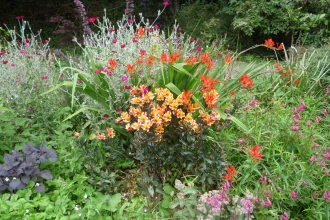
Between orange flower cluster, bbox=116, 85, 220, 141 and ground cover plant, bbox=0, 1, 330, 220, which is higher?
orange flower cluster, bbox=116, 85, 220, 141

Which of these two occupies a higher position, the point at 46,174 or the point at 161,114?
the point at 161,114

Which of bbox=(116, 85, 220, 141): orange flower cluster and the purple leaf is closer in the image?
bbox=(116, 85, 220, 141): orange flower cluster

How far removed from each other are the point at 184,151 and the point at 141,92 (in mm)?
515

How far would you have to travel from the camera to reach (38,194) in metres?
2.58

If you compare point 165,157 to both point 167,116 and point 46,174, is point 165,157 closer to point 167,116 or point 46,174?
point 167,116

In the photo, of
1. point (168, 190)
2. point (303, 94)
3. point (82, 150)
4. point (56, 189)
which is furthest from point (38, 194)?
point (303, 94)

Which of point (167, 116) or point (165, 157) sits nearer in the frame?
point (167, 116)

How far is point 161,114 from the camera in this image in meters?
2.43

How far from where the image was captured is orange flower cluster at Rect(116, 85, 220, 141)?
7.82 feet

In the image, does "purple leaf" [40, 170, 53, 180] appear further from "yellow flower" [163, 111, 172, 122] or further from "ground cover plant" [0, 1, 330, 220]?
"yellow flower" [163, 111, 172, 122]

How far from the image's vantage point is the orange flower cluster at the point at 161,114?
238 cm

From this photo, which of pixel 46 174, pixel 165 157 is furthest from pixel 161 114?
pixel 46 174

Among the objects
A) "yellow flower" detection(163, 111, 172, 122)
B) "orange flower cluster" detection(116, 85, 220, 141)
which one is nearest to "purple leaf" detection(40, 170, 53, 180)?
"orange flower cluster" detection(116, 85, 220, 141)

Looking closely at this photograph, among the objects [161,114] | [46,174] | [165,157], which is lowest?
[46,174]
